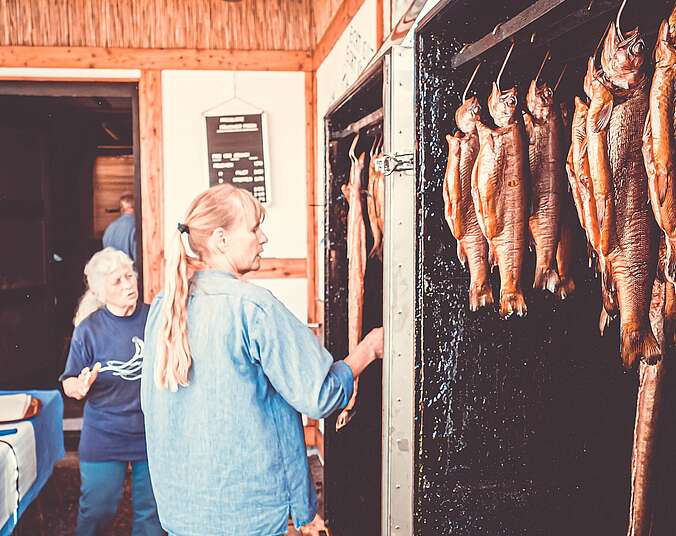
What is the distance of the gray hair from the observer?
3.25m

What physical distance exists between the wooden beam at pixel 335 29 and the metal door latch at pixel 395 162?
222 centimetres

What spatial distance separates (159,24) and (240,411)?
142 inches

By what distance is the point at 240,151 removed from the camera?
4906 millimetres

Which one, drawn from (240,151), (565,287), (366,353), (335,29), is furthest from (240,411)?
(240,151)

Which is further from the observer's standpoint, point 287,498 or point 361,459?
point 361,459

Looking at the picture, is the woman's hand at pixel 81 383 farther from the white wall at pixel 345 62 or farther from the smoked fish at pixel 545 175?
the smoked fish at pixel 545 175

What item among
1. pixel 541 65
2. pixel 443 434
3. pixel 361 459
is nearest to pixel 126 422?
pixel 361 459

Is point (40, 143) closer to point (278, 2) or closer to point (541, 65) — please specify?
point (278, 2)

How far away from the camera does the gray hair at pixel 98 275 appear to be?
3.25m

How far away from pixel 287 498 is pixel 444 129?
1.22m

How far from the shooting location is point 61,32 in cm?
474

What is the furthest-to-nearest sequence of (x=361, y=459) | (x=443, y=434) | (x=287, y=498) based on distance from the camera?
(x=361, y=459), (x=287, y=498), (x=443, y=434)

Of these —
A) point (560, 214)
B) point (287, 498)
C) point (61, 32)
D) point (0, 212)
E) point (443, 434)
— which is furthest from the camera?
point (0, 212)

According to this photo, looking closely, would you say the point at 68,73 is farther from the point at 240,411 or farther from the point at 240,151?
the point at 240,411
